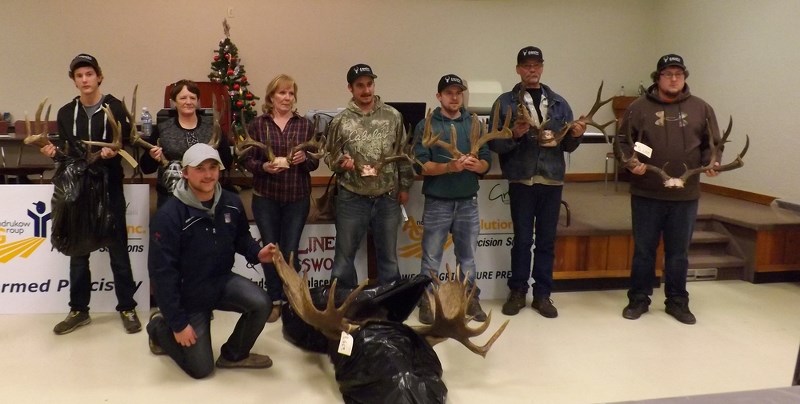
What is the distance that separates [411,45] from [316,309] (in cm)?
617

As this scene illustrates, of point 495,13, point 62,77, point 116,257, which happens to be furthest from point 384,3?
point 116,257

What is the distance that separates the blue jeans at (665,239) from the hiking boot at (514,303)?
783 millimetres

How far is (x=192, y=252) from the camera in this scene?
347cm

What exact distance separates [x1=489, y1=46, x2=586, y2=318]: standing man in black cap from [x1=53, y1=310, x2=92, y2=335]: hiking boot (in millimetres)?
2818

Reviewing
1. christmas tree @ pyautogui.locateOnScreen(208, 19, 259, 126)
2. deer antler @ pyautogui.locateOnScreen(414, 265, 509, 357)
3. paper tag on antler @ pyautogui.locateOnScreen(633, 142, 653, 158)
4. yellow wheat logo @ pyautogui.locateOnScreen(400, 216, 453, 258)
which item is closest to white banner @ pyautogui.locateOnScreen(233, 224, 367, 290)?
yellow wheat logo @ pyautogui.locateOnScreen(400, 216, 453, 258)

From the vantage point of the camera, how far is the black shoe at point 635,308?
15.4ft

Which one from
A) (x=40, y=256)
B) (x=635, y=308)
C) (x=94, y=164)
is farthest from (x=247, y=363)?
(x=635, y=308)

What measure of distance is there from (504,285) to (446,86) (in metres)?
1.71

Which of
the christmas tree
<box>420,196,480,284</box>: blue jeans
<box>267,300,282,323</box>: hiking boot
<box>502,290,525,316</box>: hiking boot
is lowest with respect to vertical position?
<box>267,300,282,323</box>: hiking boot

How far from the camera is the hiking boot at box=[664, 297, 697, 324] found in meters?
4.64

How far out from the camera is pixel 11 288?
4.54 m

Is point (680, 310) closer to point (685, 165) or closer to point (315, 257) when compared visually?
point (685, 165)

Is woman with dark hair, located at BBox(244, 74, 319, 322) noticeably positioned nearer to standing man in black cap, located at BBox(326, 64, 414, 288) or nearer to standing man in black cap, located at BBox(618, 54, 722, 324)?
standing man in black cap, located at BBox(326, 64, 414, 288)

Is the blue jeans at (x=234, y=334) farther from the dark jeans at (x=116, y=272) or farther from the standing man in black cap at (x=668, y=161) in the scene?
the standing man in black cap at (x=668, y=161)
